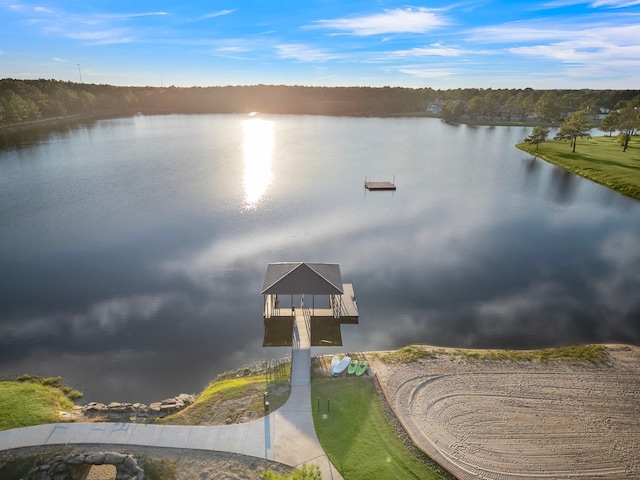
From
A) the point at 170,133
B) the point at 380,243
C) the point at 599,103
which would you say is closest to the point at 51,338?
the point at 380,243

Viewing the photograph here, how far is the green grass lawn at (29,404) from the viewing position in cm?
1836

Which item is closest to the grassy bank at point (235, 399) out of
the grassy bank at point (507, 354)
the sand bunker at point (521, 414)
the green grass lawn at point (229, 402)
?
the green grass lawn at point (229, 402)

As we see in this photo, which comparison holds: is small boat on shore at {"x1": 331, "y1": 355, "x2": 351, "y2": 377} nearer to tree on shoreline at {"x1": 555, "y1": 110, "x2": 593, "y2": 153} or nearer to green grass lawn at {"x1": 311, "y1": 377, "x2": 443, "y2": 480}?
green grass lawn at {"x1": 311, "y1": 377, "x2": 443, "y2": 480}

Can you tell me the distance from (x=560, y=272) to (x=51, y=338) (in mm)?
39918

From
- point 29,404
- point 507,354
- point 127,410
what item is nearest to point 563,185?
point 507,354

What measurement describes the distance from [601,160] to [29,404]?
88.7m

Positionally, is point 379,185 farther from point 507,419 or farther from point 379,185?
point 507,419

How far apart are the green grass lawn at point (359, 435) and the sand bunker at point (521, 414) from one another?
3.13 ft

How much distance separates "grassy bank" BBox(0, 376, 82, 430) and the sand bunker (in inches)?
638

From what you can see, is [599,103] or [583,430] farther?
[599,103]

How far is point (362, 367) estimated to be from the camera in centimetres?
2244

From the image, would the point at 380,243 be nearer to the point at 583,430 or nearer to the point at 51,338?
the point at 583,430

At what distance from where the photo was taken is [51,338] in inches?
1047

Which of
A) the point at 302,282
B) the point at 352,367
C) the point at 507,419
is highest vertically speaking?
the point at 302,282
